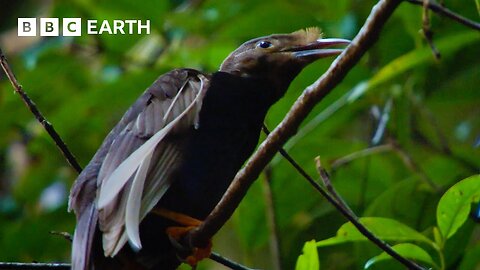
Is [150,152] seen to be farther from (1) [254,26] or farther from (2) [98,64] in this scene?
(2) [98,64]

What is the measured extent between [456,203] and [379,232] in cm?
21

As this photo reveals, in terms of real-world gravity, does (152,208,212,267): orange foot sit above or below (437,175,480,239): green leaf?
below

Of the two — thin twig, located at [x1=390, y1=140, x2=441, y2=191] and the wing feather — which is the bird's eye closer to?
the wing feather

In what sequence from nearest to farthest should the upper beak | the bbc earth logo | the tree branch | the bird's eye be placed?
the tree branch → the upper beak → the bird's eye → the bbc earth logo

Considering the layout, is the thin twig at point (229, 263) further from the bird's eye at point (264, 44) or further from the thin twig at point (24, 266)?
the bird's eye at point (264, 44)

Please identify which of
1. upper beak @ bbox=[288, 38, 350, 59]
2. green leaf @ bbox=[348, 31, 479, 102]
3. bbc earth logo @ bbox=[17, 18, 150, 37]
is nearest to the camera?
upper beak @ bbox=[288, 38, 350, 59]

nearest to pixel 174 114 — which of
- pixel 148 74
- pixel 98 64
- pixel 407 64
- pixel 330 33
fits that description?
pixel 407 64

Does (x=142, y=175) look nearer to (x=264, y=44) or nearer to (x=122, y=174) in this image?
(x=122, y=174)

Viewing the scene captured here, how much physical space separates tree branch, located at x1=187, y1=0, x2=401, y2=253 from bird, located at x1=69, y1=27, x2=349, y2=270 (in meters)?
0.32

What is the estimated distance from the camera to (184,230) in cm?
259

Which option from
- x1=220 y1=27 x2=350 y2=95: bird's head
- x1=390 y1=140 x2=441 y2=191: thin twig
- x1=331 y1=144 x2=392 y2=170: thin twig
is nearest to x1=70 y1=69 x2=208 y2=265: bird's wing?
x1=220 y1=27 x2=350 y2=95: bird's head

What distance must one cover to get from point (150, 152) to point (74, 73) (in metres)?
2.20

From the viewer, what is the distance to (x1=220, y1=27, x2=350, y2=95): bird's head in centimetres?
279

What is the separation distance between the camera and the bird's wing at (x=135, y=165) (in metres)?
2.35
